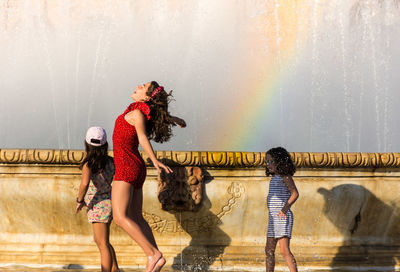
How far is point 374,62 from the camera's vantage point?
15.1 meters

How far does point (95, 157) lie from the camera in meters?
3.55

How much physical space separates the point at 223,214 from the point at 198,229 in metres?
0.23

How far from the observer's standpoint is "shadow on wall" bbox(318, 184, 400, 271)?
4395 mm

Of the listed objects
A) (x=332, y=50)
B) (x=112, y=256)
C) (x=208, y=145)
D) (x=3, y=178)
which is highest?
(x=332, y=50)

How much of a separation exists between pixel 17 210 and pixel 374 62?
12.8 m

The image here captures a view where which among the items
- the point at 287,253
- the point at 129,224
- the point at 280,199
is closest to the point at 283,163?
the point at 280,199

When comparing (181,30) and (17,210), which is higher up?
(181,30)

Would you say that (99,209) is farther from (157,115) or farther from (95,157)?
(157,115)

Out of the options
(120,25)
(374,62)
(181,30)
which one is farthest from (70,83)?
(374,62)

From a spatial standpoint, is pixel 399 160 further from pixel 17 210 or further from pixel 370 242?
pixel 17 210

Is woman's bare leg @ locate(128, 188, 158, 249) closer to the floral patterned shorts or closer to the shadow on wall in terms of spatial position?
the floral patterned shorts

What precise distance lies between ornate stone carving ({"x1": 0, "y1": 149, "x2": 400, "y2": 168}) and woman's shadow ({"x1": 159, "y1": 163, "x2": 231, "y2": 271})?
117mm

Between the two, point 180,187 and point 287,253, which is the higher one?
point 180,187

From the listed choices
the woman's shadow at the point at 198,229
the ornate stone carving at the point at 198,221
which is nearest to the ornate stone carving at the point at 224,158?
the woman's shadow at the point at 198,229
